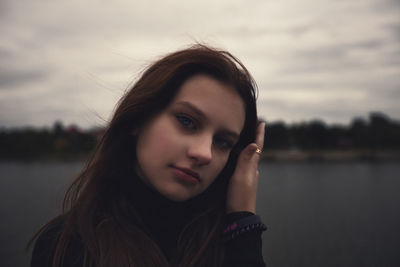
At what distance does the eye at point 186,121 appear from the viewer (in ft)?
5.37

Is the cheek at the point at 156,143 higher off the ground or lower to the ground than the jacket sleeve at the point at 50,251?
higher

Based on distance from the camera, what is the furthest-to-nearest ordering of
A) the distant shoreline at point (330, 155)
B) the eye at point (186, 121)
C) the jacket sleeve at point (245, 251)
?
the distant shoreline at point (330, 155), the eye at point (186, 121), the jacket sleeve at point (245, 251)

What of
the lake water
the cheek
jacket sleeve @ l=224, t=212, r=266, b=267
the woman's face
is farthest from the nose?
the lake water

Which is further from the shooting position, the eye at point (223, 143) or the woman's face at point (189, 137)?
the eye at point (223, 143)

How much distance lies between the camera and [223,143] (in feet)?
5.78

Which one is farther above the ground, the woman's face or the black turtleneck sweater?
the woman's face

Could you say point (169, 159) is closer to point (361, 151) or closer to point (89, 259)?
point (89, 259)

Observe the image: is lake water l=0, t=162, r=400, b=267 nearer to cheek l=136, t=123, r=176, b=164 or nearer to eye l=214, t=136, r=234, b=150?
cheek l=136, t=123, r=176, b=164

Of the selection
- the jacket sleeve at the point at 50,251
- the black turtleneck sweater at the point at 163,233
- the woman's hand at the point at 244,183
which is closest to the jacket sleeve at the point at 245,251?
the black turtleneck sweater at the point at 163,233

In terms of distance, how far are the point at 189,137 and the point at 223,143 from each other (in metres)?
0.27

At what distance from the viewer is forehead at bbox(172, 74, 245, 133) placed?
1620mm

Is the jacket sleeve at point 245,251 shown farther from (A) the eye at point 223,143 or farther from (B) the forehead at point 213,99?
(B) the forehead at point 213,99

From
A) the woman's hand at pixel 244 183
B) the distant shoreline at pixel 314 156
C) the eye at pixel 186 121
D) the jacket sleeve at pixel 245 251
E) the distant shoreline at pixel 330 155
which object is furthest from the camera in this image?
the distant shoreline at pixel 314 156

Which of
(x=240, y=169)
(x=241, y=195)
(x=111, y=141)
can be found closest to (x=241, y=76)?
(x=240, y=169)
